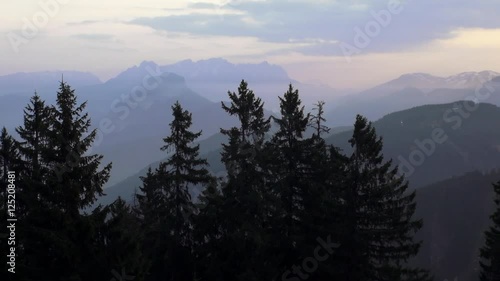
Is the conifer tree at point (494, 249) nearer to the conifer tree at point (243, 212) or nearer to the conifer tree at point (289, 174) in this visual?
the conifer tree at point (289, 174)

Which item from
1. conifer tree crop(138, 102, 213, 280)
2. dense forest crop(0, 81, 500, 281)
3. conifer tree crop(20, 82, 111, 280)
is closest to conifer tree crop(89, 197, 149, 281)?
conifer tree crop(20, 82, 111, 280)

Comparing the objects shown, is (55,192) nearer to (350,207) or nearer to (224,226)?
(224,226)

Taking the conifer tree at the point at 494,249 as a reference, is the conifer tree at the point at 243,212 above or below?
above

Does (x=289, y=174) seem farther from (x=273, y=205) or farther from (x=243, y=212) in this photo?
(x=243, y=212)

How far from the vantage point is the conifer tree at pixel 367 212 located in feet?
78.2

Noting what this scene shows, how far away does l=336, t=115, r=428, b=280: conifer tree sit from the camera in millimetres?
23828

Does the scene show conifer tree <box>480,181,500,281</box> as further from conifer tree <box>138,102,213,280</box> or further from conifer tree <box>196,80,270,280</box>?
conifer tree <box>138,102,213,280</box>

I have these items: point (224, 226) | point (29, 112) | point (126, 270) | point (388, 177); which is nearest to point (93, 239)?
point (126, 270)

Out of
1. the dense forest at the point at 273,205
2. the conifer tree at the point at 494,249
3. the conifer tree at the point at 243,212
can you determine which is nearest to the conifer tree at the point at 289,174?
the dense forest at the point at 273,205

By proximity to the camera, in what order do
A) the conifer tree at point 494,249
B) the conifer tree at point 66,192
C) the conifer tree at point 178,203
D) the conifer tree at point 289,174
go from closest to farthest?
A: the conifer tree at point 66,192, the conifer tree at point 289,174, the conifer tree at point 178,203, the conifer tree at point 494,249

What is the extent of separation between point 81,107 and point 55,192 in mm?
3308

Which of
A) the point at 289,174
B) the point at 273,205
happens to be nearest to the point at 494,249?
the point at 289,174

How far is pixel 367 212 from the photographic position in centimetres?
2422

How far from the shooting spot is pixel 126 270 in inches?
733
